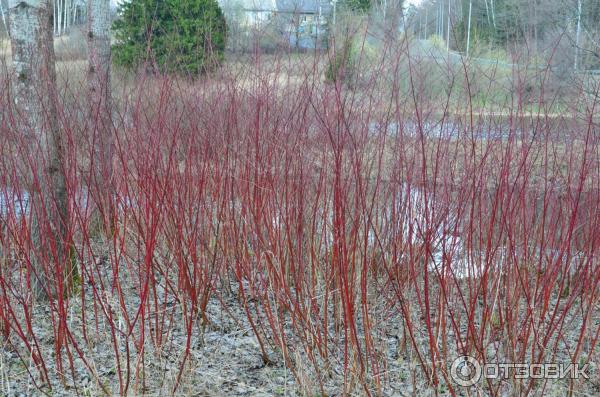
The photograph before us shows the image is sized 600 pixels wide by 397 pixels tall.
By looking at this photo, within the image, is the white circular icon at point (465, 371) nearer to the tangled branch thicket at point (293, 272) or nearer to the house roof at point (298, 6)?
the tangled branch thicket at point (293, 272)

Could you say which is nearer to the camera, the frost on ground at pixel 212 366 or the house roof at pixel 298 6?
the frost on ground at pixel 212 366

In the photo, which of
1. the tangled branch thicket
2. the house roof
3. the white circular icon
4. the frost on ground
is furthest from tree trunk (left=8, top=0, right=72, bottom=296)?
the white circular icon

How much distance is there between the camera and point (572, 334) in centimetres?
338

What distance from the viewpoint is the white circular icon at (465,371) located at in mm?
2516

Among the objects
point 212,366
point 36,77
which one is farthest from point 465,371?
point 36,77

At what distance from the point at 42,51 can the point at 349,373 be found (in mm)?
2219

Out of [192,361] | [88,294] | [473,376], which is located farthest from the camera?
[88,294]

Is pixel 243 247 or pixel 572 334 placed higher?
pixel 243 247

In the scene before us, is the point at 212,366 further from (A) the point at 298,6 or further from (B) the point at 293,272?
(A) the point at 298,6

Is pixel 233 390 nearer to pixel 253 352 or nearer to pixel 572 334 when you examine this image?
pixel 253 352

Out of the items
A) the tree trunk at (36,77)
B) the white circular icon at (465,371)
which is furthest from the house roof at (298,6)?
the white circular icon at (465,371)

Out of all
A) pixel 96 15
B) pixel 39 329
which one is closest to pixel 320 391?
pixel 39 329

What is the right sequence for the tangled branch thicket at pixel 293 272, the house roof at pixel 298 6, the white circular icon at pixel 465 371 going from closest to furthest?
the tangled branch thicket at pixel 293 272, the white circular icon at pixel 465 371, the house roof at pixel 298 6

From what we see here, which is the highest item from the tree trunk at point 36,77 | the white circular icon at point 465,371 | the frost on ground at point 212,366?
the tree trunk at point 36,77
